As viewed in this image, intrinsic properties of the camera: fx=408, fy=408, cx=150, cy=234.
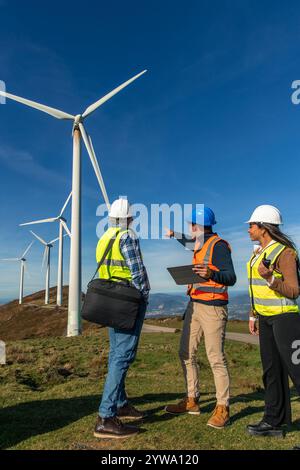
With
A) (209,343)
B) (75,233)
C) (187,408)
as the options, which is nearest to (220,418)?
(187,408)

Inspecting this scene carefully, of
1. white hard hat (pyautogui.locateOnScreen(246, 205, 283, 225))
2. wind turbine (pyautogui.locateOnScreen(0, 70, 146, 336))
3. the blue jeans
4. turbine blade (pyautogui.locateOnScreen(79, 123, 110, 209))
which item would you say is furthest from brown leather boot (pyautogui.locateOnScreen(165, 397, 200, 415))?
wind turbine (pyautogui.locateOnScreen(0, 70, 146, 336))

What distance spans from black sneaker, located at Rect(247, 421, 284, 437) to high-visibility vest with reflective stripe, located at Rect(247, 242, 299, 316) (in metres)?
1.51

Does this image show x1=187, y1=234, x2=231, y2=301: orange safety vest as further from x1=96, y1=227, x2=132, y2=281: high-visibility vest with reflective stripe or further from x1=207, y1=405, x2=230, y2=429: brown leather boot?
x1=207, y1=405, x2=230, y2=429: brown leather boot

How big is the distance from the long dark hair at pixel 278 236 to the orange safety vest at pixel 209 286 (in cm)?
78

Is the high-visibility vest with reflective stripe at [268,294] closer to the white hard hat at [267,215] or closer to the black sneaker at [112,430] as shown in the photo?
the white hard hat at [267,215]

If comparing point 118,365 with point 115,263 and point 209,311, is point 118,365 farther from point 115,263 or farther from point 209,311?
point 209,311

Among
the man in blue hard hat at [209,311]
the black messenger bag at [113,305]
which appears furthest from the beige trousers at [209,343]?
the black messenger bag at [113,305]

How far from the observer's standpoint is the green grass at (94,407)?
5140mm

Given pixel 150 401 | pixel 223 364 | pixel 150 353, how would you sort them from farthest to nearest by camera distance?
pixel 150 353
pixel 150 401
pixel 223 364
